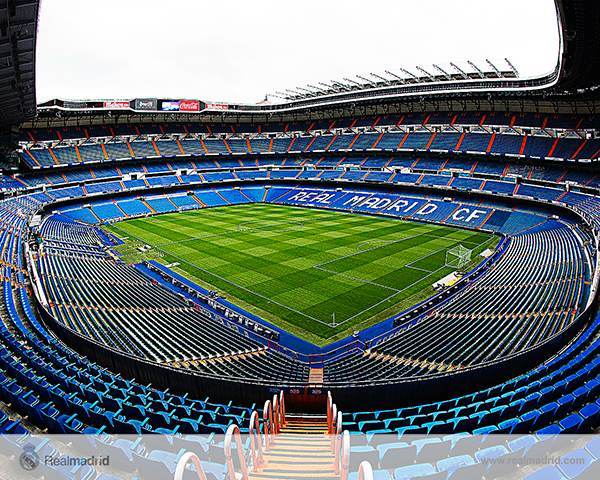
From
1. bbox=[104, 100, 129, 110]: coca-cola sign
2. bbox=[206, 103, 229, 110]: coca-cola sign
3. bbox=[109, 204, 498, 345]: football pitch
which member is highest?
bbox=[206, 103, 229, 110]: coca-cola sign

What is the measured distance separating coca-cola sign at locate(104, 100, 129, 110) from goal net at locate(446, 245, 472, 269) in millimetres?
51653

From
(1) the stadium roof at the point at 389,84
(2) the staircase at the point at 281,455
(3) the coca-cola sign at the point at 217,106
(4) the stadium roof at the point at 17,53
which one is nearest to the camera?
(2) the staircase at the point at 281,455

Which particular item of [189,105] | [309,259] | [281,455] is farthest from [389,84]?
[281,455]

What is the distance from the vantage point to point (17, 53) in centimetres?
1530

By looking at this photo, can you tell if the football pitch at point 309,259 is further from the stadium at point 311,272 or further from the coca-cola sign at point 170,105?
the coca-cola sign at point 170,105

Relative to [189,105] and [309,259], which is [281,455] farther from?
[189,105]

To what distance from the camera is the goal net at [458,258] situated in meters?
29.8

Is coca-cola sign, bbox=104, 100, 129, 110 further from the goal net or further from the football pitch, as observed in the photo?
the goal net

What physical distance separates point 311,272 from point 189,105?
47.0 m

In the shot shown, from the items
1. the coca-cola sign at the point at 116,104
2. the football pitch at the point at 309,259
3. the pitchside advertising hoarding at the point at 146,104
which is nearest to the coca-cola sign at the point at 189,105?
the pitchside advertising hoarding at the point at 146,104

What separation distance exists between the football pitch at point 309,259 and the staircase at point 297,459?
Result: 474 inches

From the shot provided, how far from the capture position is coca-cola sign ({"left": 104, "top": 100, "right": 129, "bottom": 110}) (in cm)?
5792

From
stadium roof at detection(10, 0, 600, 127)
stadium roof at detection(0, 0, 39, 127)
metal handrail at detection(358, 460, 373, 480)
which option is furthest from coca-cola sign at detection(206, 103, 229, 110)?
metal handrail at detection(358, 460, 373, 480)

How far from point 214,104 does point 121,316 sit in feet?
182
